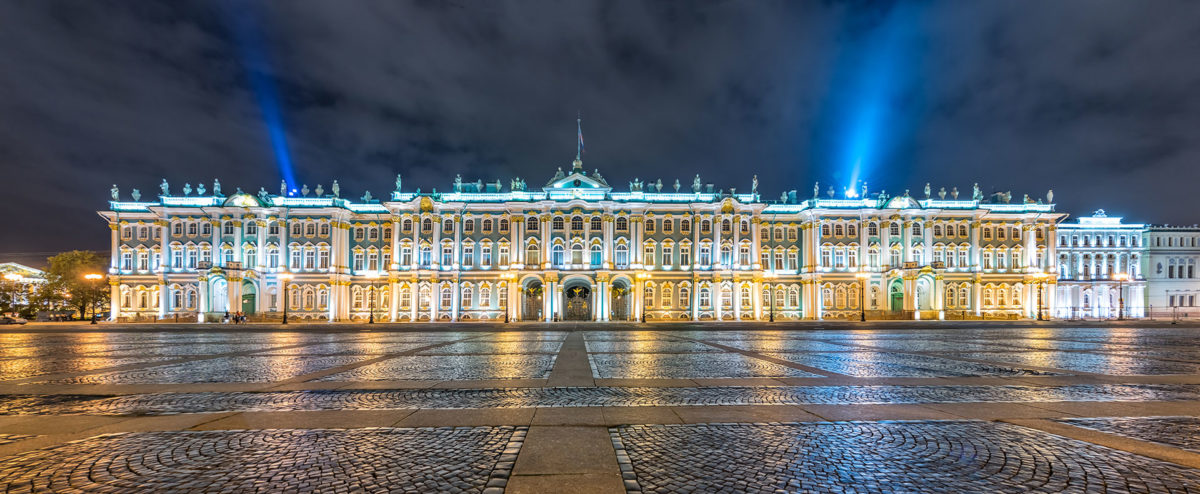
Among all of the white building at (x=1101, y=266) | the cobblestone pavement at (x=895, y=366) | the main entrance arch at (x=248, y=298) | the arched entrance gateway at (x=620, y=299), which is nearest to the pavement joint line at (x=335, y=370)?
the cobblestone pavement at (x=895, y=366)

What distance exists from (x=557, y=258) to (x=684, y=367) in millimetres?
39718


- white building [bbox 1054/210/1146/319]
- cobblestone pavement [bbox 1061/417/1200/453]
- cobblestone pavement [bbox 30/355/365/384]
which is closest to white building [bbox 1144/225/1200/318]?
white building [bbox 1054/210/1146/319]

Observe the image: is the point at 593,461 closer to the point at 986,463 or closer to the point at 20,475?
the point at 986,463

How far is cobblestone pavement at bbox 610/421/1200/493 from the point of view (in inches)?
222

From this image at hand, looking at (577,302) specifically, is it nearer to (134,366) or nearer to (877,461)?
(134,366)

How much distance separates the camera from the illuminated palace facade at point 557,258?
2119 inches

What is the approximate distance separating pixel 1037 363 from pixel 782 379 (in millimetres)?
9071

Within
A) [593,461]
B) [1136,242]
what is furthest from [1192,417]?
[1136,242]

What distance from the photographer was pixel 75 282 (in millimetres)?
59969

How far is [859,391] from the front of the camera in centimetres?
1110

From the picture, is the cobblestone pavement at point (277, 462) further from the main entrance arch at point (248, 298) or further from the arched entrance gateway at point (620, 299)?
the main entrance arch at point (248, 298)

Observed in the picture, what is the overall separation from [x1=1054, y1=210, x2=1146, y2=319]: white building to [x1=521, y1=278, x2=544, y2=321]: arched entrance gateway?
60.6m

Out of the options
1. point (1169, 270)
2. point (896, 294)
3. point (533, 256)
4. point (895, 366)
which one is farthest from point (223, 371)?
point (1169, 270)

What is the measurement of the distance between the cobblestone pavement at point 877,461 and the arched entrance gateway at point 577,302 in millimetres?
46953
